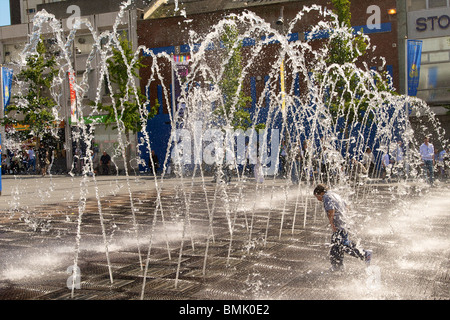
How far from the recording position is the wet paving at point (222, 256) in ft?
16.7

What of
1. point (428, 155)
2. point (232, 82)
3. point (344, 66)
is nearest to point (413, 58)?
point (344, 66)

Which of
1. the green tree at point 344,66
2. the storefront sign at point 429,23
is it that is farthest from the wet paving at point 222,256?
the storefront sign at point 429,23

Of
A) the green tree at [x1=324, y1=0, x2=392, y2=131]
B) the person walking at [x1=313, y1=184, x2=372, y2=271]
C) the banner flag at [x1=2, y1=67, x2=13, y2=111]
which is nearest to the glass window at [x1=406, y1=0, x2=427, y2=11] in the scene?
the green tree at [x1=324, y1=0, x2=392, y2=131]

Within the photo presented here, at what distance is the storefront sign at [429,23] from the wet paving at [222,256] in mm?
19704

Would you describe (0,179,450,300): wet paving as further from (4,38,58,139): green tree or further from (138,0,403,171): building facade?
(4,38,58,139): green tree

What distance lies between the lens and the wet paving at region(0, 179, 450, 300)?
5.10m

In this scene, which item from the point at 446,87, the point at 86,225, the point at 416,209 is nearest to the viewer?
the point at 86,225

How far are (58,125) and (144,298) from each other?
34.2 meters

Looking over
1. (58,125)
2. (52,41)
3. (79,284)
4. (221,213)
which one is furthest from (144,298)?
(52,41)

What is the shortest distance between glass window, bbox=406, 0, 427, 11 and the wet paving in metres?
20.9

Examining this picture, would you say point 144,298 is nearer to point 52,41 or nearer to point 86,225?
point 86,225

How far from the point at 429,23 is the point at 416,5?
57.8 inches

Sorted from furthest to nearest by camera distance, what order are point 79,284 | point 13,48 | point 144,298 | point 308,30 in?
point 13,48
point 308,30
point 79,284
point 144,298

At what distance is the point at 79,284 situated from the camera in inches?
214
